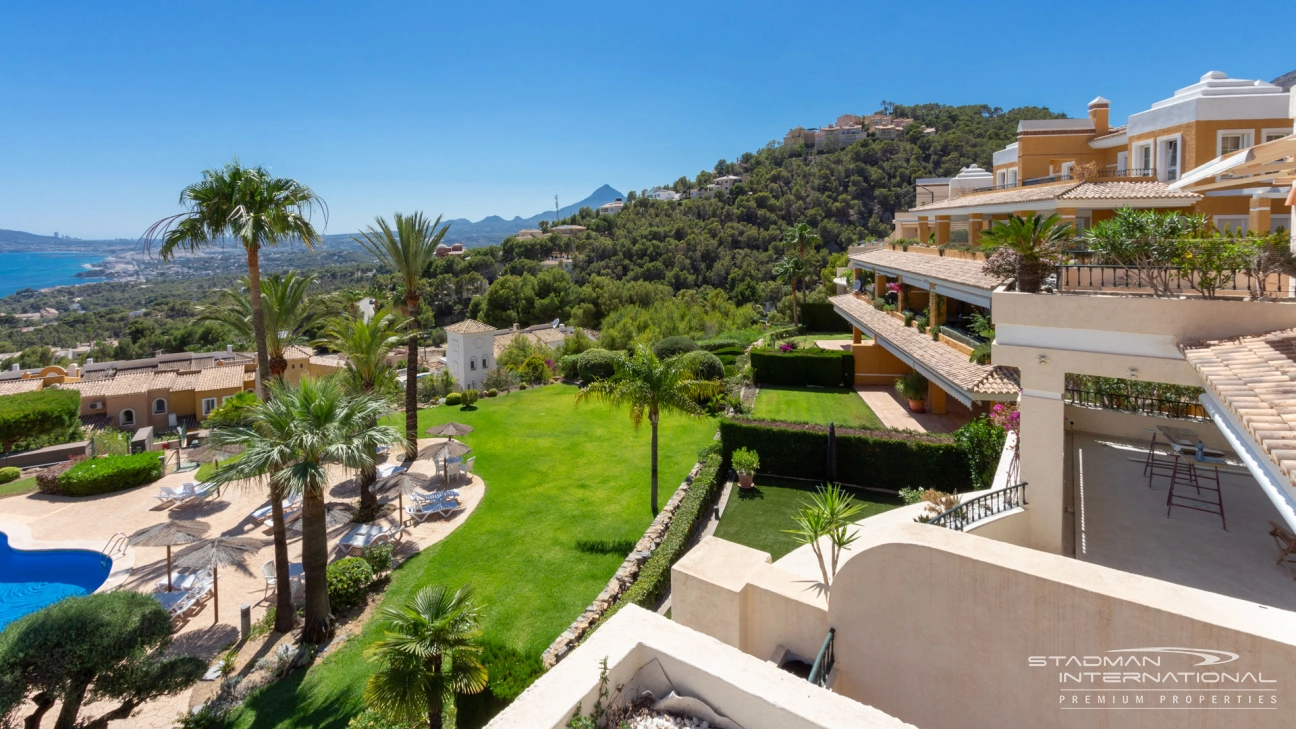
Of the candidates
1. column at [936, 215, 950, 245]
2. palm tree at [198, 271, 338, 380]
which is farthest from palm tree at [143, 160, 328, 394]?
column at [936, 215, 950, 245]

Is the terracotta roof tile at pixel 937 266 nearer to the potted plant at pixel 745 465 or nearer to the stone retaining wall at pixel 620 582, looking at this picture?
the potted plant at pixel 745 465

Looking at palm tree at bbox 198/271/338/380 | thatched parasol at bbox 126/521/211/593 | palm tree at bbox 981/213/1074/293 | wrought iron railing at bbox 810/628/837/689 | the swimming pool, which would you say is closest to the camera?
wrought iron railing at bbox 810/628/837/689

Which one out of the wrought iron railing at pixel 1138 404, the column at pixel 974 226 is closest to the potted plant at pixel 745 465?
the wrought iron railing at pixel 1138 404

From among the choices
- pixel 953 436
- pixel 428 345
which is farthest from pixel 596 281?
pixel 953 436

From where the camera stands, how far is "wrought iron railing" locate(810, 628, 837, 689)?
256 inches

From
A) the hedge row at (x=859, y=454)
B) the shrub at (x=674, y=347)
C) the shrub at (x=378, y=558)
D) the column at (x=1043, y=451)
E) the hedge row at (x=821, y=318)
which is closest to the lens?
the column at (x=1043, y=451)

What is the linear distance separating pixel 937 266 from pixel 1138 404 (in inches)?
438

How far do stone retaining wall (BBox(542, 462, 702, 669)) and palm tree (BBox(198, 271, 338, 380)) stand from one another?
10031mm

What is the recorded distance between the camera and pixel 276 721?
384 inches

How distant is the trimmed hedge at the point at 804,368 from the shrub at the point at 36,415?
32809 millimetres

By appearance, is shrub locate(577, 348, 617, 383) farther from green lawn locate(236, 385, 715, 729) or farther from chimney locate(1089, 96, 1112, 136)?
chimney locate(1089, 96, 1112, 136)

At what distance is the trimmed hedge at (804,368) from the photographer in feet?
90.1

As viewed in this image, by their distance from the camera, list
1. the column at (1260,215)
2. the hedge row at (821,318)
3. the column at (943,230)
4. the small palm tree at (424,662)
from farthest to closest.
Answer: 1. the hedge row at (821,318)
2. the column at (943,230)
3. the column at (1260,215)
4. the small palm tree at (424,662)

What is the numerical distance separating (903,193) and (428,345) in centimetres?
6809
